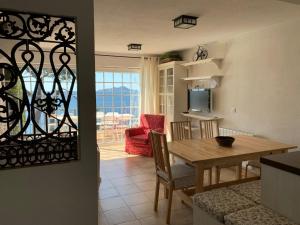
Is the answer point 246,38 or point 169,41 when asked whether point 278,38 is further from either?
point 169,41

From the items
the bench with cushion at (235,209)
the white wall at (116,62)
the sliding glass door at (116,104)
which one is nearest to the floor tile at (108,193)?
the bench with cushion at (235,209)

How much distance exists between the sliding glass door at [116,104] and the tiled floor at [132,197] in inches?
59.1

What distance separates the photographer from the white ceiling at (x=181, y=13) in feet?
8.44

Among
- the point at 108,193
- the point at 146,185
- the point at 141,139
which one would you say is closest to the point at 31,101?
the point at 108,193

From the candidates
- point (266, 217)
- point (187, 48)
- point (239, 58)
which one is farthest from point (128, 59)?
point (266, 217)

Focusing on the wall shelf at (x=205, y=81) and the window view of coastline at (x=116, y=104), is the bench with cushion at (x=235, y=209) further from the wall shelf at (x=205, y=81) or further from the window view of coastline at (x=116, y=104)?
the window view of coastline at (x=116, y=104)

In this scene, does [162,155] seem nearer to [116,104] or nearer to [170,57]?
[170,57]

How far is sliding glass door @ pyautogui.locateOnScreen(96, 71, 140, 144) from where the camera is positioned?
6.31m

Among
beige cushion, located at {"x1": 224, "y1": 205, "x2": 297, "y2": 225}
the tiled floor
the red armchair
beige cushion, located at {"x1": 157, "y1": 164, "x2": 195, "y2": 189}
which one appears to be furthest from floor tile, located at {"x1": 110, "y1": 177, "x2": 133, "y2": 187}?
beige cushion, located at {"x1": 224, "y1": 205, "x2": 297, "y2": 225}

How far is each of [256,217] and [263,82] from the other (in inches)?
104

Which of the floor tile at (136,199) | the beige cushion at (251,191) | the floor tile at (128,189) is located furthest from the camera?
the floor tile at (128,189)

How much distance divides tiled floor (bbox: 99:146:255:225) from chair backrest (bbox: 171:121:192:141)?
2.80 feet

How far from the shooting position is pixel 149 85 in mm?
6332

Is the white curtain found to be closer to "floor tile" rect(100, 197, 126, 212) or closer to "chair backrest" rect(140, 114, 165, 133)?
"chair backrest" rect(140, 114, 165, 133)
